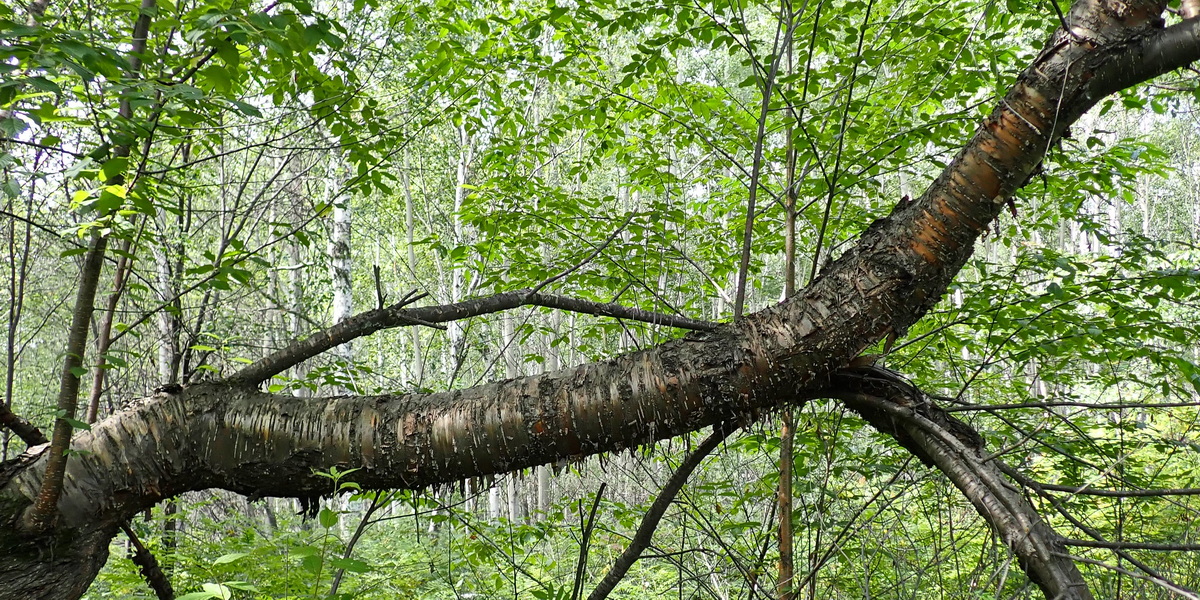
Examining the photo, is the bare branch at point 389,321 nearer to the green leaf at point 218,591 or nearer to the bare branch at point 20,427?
the bare branch at point 20,427

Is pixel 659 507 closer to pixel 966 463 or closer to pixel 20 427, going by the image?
pixel 966 463

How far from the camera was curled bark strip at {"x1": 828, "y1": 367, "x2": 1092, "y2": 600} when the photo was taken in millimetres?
1168

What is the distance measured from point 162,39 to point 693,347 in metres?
2.34

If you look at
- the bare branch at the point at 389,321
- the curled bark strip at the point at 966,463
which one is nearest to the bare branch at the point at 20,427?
the bare branch at the point at 389,321

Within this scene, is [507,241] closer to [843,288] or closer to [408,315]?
[408,315]

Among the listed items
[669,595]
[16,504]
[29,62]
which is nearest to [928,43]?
[29,62]

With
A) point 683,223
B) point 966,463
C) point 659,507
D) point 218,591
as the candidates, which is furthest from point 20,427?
point 683,223

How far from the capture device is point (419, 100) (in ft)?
14.7

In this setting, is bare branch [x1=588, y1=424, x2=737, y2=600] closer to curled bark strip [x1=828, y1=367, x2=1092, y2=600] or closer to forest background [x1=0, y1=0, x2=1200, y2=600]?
forest background [x1=0, y1=0, x2=1200, y2=600]

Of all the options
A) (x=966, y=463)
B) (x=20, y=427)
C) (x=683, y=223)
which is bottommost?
(x=966, y=463)

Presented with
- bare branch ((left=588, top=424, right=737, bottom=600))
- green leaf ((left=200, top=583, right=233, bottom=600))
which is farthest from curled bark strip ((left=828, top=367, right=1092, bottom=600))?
green leaf ((left=200, top=583, right=233, bottom=600))

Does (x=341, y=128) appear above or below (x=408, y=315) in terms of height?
above

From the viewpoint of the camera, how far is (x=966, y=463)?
52.7 inches

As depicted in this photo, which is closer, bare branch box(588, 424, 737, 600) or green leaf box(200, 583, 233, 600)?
green leaf box(200, 583, 233, 600)
